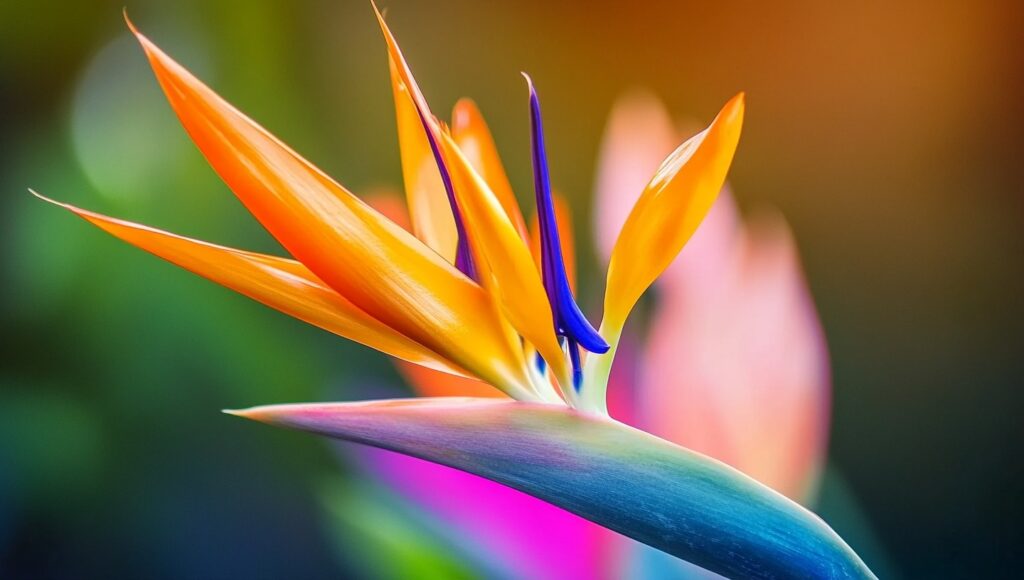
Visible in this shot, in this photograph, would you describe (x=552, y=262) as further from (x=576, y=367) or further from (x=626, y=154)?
(x=626, y=154)

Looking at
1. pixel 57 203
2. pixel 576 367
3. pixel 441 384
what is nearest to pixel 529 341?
pixel 576 367

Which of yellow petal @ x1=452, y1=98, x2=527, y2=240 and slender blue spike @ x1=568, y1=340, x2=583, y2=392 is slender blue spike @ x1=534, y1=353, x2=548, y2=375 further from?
yellow petal @ x1=452, y1=98, x2=527, y2=240

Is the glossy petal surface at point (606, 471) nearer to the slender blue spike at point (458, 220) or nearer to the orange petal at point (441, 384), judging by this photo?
the slender blue spike at point (458, 220)

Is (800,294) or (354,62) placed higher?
(354,62)

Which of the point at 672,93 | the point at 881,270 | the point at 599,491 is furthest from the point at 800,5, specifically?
the point at 599,491

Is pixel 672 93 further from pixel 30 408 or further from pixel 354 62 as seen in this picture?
pixel 30 408

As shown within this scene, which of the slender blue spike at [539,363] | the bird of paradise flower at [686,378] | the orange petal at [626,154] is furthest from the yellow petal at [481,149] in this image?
the slender blue spike at [539,363]
